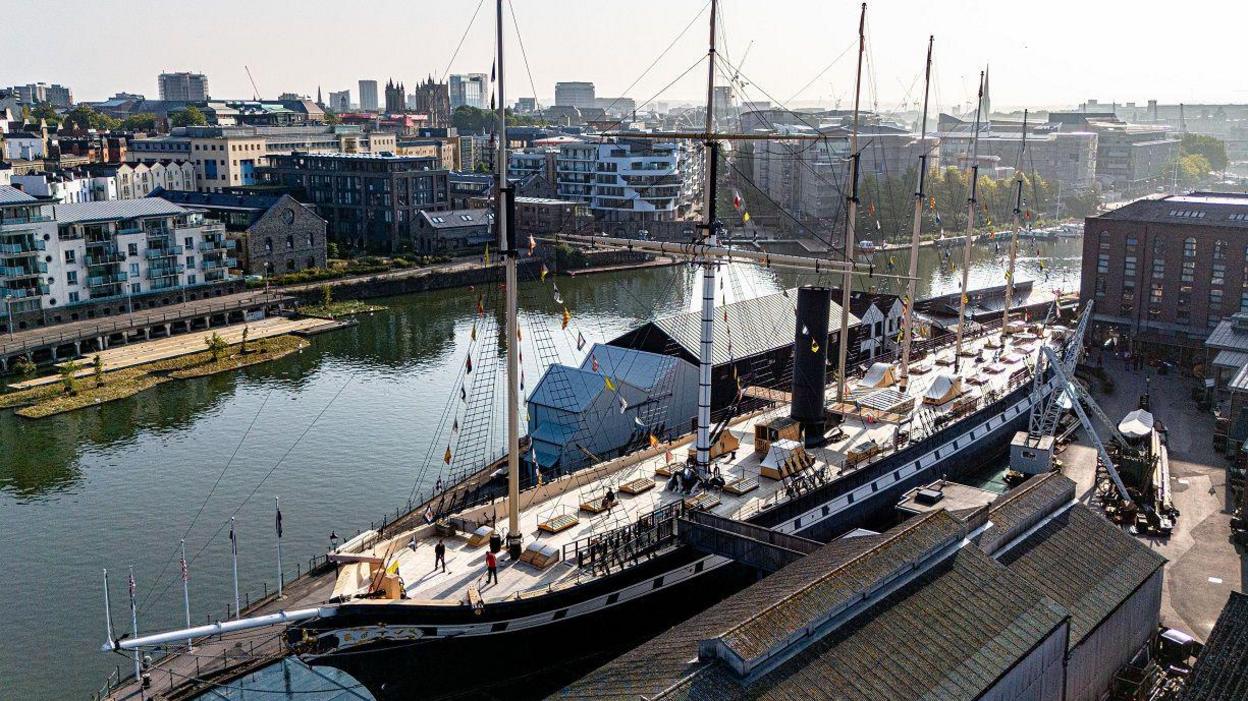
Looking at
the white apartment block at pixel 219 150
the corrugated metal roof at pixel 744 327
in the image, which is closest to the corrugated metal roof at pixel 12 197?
the corrugated metal roof at pixel 744 327

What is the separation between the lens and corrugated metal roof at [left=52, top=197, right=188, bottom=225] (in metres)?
49.4

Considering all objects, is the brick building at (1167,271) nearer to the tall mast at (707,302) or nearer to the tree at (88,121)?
the tall mast at (707,302)

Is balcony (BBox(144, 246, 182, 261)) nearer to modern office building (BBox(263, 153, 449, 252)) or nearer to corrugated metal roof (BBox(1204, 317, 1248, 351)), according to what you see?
modern office building (BBox(263, 153, 449, 252))

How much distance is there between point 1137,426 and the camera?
3228cm

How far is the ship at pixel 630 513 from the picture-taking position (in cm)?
1850

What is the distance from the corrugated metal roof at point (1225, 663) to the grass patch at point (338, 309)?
151ft

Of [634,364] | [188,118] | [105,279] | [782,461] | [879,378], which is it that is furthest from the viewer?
[188,118]

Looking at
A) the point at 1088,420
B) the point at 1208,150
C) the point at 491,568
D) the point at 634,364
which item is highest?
the point at 1208,150

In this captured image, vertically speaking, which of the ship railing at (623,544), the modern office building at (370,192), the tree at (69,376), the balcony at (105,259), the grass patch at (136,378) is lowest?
the grass patch at (136,378)

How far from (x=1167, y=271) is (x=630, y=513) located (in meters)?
32.6

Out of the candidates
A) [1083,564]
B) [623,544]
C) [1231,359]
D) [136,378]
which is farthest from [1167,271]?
[136,378]

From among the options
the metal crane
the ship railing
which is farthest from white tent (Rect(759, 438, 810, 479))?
the metal crane

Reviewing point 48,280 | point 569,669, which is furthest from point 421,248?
point 569,669

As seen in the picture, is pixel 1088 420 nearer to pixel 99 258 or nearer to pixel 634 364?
pixel 634 364
